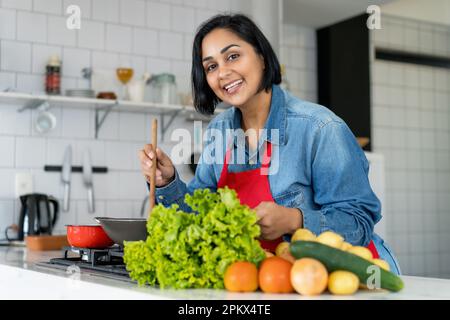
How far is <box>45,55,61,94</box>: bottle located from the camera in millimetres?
3832

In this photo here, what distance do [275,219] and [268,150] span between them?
51 centimetres

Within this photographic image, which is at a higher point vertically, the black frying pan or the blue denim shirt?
the blue denim shirt

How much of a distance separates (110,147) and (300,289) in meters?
3.12

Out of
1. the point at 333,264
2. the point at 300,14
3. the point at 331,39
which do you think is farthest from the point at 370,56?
the point at 333,264

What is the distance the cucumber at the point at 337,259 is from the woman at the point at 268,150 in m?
0.39

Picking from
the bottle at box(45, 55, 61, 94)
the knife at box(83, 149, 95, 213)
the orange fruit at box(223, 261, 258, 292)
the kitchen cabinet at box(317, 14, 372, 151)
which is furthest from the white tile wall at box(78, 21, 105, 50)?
the orange fruit at box(223, 261, 258, 292)

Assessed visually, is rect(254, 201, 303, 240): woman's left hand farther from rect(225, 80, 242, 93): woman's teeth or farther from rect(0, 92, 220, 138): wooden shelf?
rect(0, 92, 220, 138): wooden shelf

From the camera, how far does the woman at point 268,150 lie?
175cm

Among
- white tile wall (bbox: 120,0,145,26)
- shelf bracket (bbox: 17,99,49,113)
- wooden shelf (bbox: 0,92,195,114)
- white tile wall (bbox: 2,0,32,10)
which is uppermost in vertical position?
white tile wall (bbox: 120,0,145,26)

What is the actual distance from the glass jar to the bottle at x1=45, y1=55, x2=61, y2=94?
0.60m

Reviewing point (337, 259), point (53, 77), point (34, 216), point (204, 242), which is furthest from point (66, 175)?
point (337, 259)

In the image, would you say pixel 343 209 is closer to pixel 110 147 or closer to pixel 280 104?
pixel 280 104

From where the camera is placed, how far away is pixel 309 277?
117cm

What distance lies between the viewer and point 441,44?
19.9 feet
